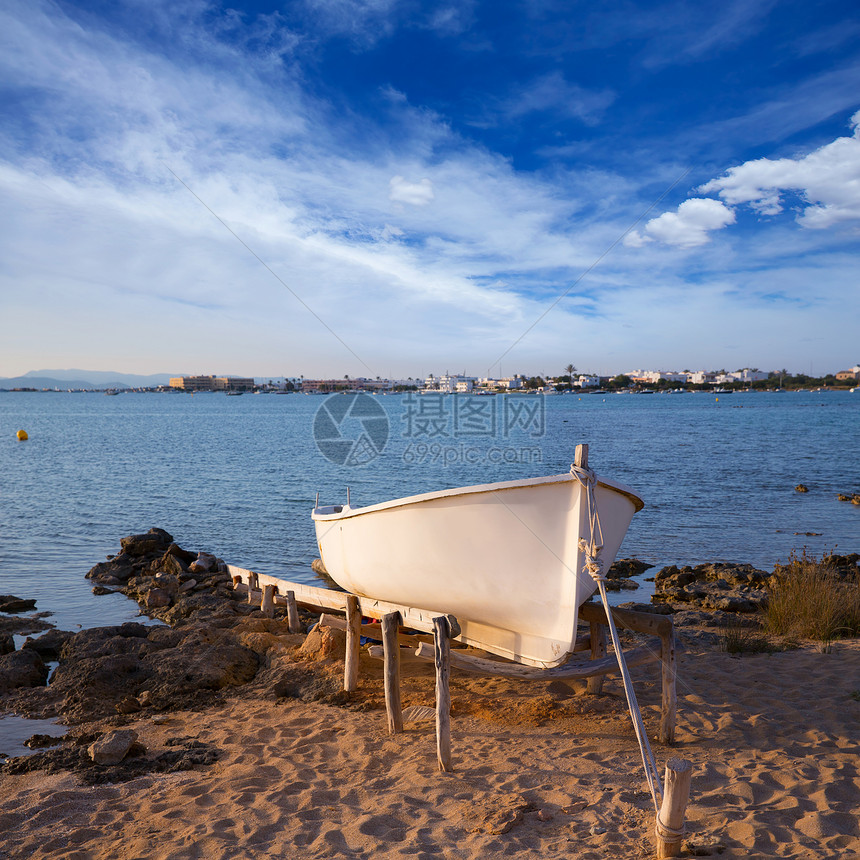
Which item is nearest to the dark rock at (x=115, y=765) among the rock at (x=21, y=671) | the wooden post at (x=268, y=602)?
the rock at (x=21, y=671)

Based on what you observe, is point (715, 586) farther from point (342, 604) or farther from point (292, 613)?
point (292, 613)

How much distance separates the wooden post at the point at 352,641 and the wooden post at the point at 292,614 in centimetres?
188

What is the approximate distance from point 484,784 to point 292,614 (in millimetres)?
4359

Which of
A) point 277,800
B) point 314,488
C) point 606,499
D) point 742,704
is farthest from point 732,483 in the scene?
point 277,800

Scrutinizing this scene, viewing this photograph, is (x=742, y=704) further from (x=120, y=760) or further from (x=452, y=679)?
(x=120, y=760)

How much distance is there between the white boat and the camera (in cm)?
488

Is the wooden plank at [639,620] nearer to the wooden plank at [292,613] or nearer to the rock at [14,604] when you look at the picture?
the wooden plank at [292,613]

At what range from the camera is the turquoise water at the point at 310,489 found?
1512 centimetres

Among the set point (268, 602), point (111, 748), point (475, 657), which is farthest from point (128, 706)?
point (475, 657)

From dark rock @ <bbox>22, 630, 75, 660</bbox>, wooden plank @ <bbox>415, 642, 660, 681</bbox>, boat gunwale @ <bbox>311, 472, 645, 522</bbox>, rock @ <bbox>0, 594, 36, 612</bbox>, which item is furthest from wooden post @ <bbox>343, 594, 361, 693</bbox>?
rock @ <bbox>0, 594, 36, 612</bbox>

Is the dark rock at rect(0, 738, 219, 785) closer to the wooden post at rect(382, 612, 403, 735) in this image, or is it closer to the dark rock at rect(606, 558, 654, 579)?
the wooden post at rect(382, 612, 403, 735)

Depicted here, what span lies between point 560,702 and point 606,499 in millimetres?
2422

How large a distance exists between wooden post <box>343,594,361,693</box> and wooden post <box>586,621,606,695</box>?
249 cm

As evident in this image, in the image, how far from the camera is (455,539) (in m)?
5.41
